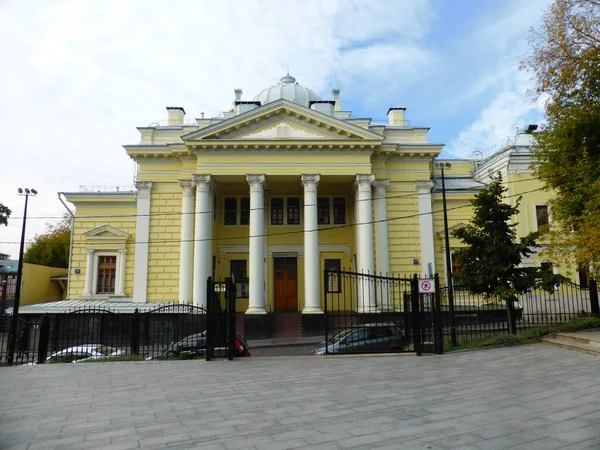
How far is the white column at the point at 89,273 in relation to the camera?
25.4m

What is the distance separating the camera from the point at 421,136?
26.3 metres

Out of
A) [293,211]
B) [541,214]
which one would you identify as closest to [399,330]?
[293,211]

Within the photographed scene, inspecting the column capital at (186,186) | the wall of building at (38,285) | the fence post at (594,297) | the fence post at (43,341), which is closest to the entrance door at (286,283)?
the column capital at (186,186)

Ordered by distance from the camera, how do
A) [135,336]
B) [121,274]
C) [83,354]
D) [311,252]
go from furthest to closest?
1. [121,274]
2. [311,252]
3. [83,354]
4. [135,336]

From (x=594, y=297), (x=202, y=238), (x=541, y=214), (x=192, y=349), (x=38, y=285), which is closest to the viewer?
(x=192, y=349)

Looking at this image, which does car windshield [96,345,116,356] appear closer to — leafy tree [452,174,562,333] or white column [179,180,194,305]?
white column [179,180,194,305]

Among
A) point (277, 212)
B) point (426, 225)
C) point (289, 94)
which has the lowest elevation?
point (426, 225)

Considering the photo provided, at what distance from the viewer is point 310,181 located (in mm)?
23672

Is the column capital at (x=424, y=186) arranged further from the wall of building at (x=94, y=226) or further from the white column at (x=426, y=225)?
the wall of building at (x=94, y=226)

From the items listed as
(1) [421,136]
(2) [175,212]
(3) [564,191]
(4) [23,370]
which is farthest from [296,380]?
(1) [421,136]

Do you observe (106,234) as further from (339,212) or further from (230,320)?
(230,320)

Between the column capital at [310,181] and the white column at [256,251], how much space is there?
2211 mm

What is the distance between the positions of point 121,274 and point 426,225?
18.0 metres

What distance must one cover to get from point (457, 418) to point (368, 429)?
4.26 feet
